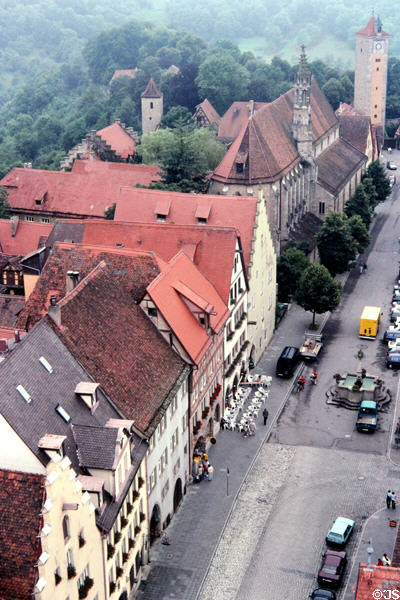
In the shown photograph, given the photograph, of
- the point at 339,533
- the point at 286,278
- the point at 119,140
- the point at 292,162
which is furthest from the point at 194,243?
the point at 119,140

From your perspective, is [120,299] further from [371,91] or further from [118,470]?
[371,91]

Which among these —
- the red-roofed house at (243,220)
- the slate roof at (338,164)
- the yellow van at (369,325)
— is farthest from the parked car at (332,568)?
the slate roof at (338,164)

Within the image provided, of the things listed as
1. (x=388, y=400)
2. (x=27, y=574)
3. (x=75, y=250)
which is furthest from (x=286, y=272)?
(x=27, y=574)

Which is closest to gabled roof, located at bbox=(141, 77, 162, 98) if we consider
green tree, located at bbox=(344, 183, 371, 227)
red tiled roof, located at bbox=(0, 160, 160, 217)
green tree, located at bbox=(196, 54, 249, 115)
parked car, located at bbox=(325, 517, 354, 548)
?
green tree, located at bbox=(196, 54, 249, 115)

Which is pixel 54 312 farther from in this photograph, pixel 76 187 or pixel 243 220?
pixel 76 187

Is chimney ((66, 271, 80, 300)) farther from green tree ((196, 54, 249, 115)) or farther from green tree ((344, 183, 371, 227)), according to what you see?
green tree ((196, 54, 249, 115))

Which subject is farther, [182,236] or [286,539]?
[182,236]

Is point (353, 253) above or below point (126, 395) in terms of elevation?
below
